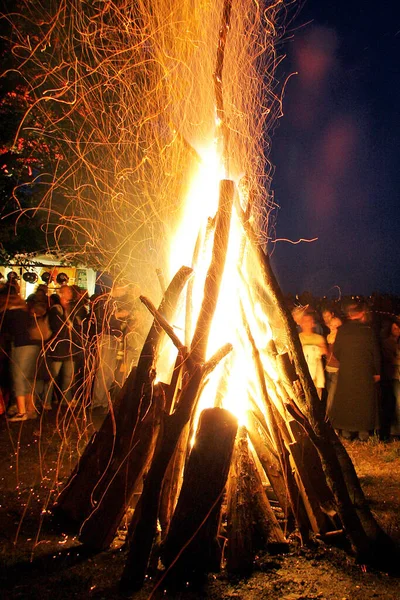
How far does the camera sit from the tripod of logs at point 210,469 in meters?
3.18

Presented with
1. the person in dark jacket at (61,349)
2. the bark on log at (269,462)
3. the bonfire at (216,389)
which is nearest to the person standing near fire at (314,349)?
the bonfire at (216,389)

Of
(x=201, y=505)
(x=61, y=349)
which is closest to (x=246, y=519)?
(x=201, y=505)

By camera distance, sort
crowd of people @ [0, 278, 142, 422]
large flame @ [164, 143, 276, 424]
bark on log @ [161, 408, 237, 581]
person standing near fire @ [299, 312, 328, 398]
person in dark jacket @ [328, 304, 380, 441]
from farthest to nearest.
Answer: person standing near fire @ [299, 312, 328, 398] → crowd of people @ [0, 278, 142, 422] → person in dark jacket @ [328, 304, 380, 441] → large flame @ [164, 143, 276, 424] → bark on log @ [161, 408, 237, 581]

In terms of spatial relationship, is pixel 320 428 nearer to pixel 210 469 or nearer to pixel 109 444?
pixel 210 469

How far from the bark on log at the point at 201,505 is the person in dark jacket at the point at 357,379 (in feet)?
14.7

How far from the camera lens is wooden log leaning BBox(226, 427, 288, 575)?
10.8 ft

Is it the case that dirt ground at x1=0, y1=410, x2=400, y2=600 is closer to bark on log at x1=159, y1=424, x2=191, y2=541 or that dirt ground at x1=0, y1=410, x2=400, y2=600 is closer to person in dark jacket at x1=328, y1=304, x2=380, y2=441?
bark on log at x1=159, y1=424, x2=191, y2=541

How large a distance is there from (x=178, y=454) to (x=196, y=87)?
11.8 ft

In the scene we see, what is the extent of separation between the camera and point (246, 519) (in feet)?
11.4

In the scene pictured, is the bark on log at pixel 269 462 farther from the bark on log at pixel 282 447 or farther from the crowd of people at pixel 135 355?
the crowd of people at pixel 135 355

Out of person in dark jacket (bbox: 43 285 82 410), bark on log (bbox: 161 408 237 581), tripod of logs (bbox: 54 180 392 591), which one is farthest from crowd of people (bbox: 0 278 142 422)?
bark on log (bbox: 161 408 237 581)

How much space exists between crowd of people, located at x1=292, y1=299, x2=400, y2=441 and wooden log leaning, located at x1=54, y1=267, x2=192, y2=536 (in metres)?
4.40

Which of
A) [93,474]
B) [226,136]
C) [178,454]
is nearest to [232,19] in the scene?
[226,136]

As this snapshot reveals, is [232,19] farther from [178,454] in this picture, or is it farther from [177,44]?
[178,454]
